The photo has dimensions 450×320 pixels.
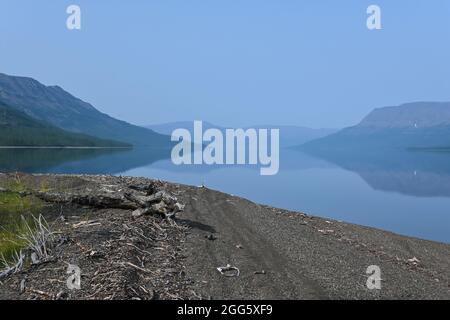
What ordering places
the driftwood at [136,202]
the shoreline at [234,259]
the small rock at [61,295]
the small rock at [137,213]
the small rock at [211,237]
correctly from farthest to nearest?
the driftwood at [136,202] → the small rock at [137,213] → the small rock at [211,237] → the shoreline at [234,259] → the small rock at [61,295]

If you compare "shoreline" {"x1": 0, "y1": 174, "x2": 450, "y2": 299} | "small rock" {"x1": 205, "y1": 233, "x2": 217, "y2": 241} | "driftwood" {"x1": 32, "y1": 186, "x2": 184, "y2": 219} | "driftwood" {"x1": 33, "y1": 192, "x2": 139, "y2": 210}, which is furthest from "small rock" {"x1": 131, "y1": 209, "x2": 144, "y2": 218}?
"small rock" {"x1": 205, "y1": 233, "x2": 217, "y2": 241}

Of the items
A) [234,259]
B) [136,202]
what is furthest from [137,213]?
[234,259]

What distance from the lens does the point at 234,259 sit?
13.9 meters

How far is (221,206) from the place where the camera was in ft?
79.2

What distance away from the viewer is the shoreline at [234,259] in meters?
11.4

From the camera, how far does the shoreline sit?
1140 centimetres

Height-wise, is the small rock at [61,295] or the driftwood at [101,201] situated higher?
the driftwood at [101,201]

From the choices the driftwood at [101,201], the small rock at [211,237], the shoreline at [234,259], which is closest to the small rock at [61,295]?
the shoreline at [234,259]

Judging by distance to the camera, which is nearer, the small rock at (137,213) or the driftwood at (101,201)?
the small rock at (137,213)

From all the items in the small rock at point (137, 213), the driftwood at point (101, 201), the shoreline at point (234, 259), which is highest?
the driftwood at point (101, 201)

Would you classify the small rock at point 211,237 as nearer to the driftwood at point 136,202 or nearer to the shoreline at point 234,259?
the shoreline at point 234,259

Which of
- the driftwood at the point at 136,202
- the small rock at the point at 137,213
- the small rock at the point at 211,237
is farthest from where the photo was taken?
the driftwood at the point at 136,202

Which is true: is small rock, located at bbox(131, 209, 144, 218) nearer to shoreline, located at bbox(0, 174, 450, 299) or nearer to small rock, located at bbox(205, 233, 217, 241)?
shoreline, located at bbox(0, 174, 450, 299)
